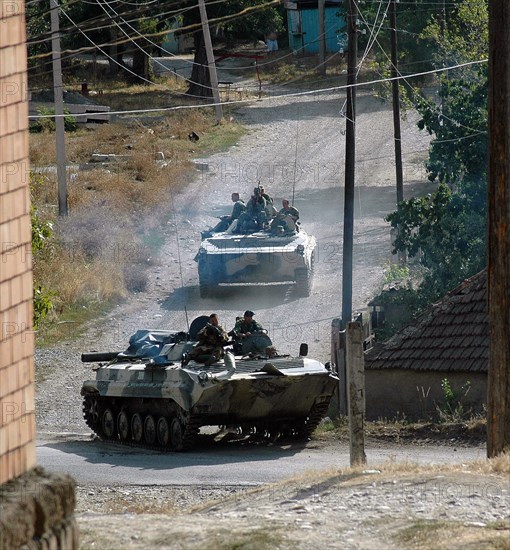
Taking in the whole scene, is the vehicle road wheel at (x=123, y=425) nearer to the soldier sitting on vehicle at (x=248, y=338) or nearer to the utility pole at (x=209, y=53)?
the soldier sitting on vehicle at (x=248, y=338)

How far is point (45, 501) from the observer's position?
6.45m

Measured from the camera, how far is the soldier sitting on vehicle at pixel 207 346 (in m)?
18.3

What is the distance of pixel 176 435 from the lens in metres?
18.1

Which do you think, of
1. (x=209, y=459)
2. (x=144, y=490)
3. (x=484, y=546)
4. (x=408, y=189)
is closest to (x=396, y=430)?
(x=209, y=459)

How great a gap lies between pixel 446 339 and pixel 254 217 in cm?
901

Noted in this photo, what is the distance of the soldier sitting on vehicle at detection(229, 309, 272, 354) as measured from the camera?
18859 mm

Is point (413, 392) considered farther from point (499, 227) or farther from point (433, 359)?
point (499, 227)

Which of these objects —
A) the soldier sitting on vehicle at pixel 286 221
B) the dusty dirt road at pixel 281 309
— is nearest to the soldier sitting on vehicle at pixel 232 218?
the soldier sitting on vehicle at pixel 286 221

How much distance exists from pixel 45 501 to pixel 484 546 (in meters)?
2.84

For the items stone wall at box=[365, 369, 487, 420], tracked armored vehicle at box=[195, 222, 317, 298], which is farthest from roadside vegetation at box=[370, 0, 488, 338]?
stone wall at box=[365, 369, 487, 420]

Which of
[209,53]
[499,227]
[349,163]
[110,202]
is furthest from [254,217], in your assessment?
[499,227]

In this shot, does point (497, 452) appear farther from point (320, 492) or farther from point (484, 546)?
point (484, 546)

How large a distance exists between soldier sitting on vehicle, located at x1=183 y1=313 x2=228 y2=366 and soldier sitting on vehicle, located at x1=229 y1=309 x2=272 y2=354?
47 centimetres

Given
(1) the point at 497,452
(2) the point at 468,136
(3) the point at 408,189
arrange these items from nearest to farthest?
(1) the point at 497,452 → (2) the point at 468,136 → (3) the point at 408,189
